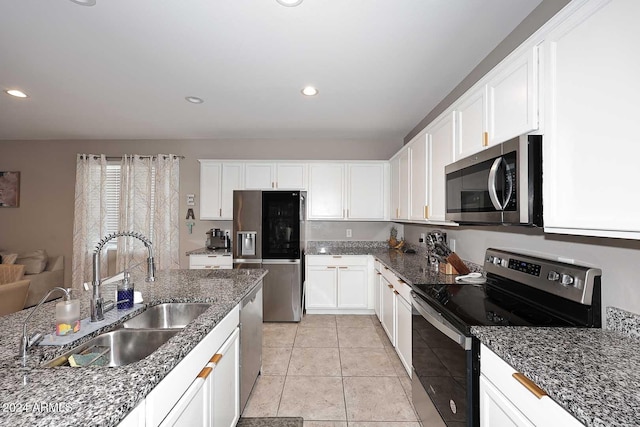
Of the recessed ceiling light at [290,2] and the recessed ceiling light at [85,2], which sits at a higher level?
the recessed ceiling light at [85,2]

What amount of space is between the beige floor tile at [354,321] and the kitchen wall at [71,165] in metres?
1.28

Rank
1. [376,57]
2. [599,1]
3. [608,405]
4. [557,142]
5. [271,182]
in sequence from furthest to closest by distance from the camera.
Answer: [271,182] → [376,57] → [557,142] → [599,1] → [608,405]

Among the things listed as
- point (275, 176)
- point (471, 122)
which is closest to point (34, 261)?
point (275, 176)

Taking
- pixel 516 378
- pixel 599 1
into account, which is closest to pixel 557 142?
pixel 599 1

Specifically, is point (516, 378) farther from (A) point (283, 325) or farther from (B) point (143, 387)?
(A) point (283, 325)

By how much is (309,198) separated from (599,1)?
355 centimetres

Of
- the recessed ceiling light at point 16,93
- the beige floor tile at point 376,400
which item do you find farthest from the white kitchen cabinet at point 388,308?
the recessed ceiling light at point 16,93

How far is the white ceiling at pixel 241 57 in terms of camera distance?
179cm

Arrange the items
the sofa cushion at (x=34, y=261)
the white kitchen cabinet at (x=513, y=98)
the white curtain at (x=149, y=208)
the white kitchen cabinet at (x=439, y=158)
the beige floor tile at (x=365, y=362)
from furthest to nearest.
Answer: the white curtain at (x=149, y=208) → the sofa cushion at (x=34, y=261) → the beige floor tile at (x=365, y=362) → the white kitchen cabinet at (x=439, y=158) → the white kitchen cabinet at (x=513, y=98)

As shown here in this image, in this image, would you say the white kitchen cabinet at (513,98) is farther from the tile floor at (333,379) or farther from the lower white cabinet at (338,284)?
the lower white cabinet at (338,284)

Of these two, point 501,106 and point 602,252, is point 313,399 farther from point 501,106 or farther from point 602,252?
point 501,106

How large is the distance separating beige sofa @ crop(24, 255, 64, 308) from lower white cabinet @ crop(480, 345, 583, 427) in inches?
211

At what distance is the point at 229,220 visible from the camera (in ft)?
15.0

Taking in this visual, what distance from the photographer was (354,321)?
152 inches
